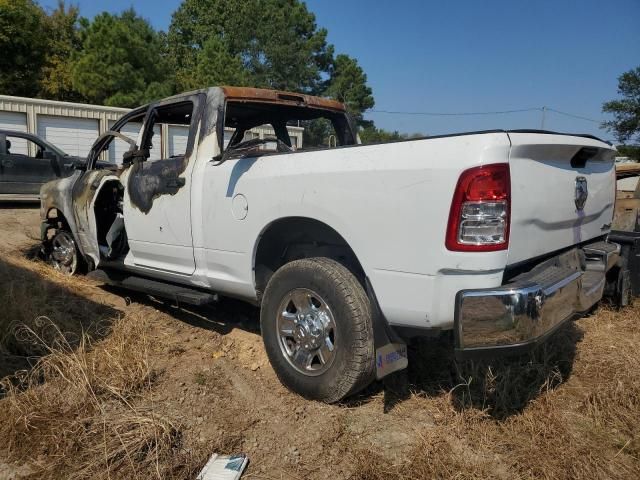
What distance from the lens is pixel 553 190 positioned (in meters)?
2.91

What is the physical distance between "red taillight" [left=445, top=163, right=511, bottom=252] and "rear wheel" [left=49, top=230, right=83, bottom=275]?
4.66m

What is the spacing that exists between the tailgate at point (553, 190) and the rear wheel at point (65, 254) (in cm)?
481

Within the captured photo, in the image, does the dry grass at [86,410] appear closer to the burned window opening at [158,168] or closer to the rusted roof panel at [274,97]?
the burned window opening at [158,168]

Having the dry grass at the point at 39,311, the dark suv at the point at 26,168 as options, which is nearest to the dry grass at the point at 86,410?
the dry grass at the point at 39,311

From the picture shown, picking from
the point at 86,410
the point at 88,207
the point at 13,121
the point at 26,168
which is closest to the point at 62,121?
the point at 13,121

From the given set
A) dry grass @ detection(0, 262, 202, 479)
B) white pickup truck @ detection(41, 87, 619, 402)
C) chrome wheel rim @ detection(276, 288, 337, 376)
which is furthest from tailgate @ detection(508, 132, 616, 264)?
dry grass @ detection(0, 262, 202, 479)

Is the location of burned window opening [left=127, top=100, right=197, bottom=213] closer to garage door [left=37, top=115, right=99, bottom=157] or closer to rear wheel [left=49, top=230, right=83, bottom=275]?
rear wheel [left=49, top=230, right=83, bottom=275]

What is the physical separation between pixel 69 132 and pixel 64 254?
1296 centimetres

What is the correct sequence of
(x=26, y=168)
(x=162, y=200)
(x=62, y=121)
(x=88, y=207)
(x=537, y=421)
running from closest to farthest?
1. (x=537, y=421)
2. (x=162, y=200)
3. (x=88, y=207)
4. (x=26, y=168)
5. (x=62, y=121)

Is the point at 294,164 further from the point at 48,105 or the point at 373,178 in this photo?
the point at 48,105

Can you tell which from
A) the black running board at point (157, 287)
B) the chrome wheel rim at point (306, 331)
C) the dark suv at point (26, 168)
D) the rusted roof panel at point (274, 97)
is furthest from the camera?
the dark suv at point (26, 168)

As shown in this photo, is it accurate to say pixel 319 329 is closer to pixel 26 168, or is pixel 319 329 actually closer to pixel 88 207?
pixel 88 207

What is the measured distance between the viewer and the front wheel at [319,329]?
115 inches

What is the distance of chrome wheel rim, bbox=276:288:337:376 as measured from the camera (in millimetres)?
3113
